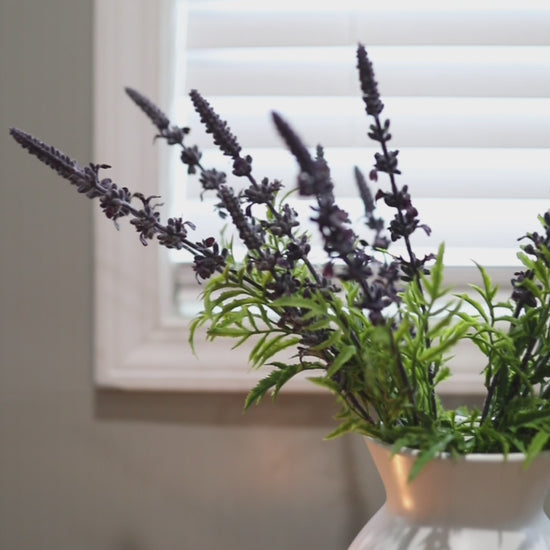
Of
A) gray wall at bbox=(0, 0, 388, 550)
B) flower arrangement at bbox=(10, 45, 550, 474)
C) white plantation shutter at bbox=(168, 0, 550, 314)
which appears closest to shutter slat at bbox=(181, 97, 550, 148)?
white plantation shutter at bbox=(168, 0, 550, 314)

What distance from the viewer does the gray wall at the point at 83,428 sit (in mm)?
881

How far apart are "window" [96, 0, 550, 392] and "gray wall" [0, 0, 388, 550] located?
0.04 metres

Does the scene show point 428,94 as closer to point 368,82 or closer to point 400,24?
point 400,24

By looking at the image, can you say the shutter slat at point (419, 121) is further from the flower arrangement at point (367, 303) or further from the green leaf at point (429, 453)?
the green leaf at point (429, 453)

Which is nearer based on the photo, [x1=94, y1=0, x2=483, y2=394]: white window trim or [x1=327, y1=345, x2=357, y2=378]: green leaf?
[x1=327, y1=345, x2=357, y2=378]: green leaf

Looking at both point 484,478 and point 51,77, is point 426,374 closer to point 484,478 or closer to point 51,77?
point 484,478

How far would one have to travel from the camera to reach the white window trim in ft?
2.87

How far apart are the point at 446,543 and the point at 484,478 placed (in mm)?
56

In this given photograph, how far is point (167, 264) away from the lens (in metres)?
0.90

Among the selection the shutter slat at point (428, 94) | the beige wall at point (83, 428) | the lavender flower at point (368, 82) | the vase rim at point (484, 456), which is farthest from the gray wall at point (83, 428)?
the lavender flower at point (368, 82)

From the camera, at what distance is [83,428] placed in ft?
2.95

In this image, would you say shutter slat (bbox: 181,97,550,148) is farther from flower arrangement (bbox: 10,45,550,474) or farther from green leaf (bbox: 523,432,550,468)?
green leaf (bbox: 523,432,550,468)

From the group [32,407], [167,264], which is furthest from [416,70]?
[32,407]

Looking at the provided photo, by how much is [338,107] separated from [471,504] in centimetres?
51
